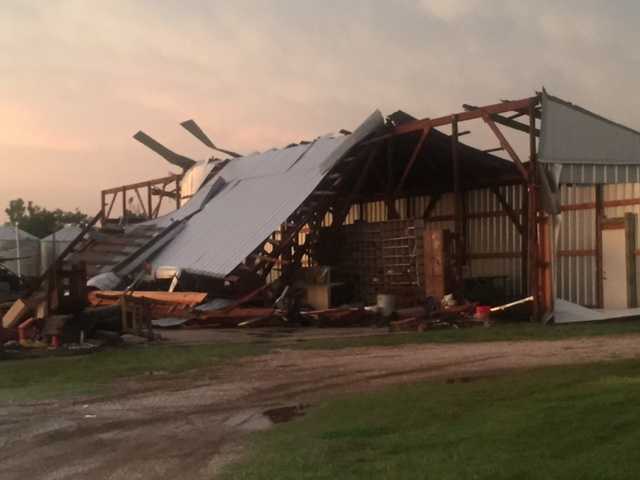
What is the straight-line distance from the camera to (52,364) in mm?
13461

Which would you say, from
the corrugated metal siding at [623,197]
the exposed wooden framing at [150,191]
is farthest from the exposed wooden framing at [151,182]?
the corrugated metal siding at [623,197]

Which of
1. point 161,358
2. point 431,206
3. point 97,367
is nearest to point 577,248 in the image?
point 431,206

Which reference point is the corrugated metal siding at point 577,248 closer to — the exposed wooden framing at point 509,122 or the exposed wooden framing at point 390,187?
the exposed wooden framing at point 509,122

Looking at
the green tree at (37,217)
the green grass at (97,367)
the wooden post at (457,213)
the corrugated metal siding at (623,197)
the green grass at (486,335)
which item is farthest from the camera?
the green tree at (37,217)

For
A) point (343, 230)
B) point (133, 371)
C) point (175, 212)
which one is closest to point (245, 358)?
point (133, 371)

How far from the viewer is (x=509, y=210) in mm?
24078

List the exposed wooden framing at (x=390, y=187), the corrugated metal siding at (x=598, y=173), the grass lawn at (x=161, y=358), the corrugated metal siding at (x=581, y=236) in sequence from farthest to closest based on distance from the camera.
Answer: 1. the exposed wooden framing at (x=390, y=187)
2. the corrugated metal siding at (x=581, y=236)
3. the corrugated metal siding at (x=598, y=173)
4. the grass lawn at (x=161, y=358)

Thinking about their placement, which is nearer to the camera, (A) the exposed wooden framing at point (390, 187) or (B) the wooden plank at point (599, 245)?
(B) the wooden plank at point (599, 245)

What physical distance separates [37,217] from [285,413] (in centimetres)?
7240

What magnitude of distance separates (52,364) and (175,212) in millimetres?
16903

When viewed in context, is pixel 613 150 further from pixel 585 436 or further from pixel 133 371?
pixel 585 436

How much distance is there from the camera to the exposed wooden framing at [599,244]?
2100cm

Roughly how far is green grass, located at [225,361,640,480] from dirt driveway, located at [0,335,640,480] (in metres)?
0.64

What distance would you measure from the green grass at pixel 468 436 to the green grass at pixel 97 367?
3922mm
